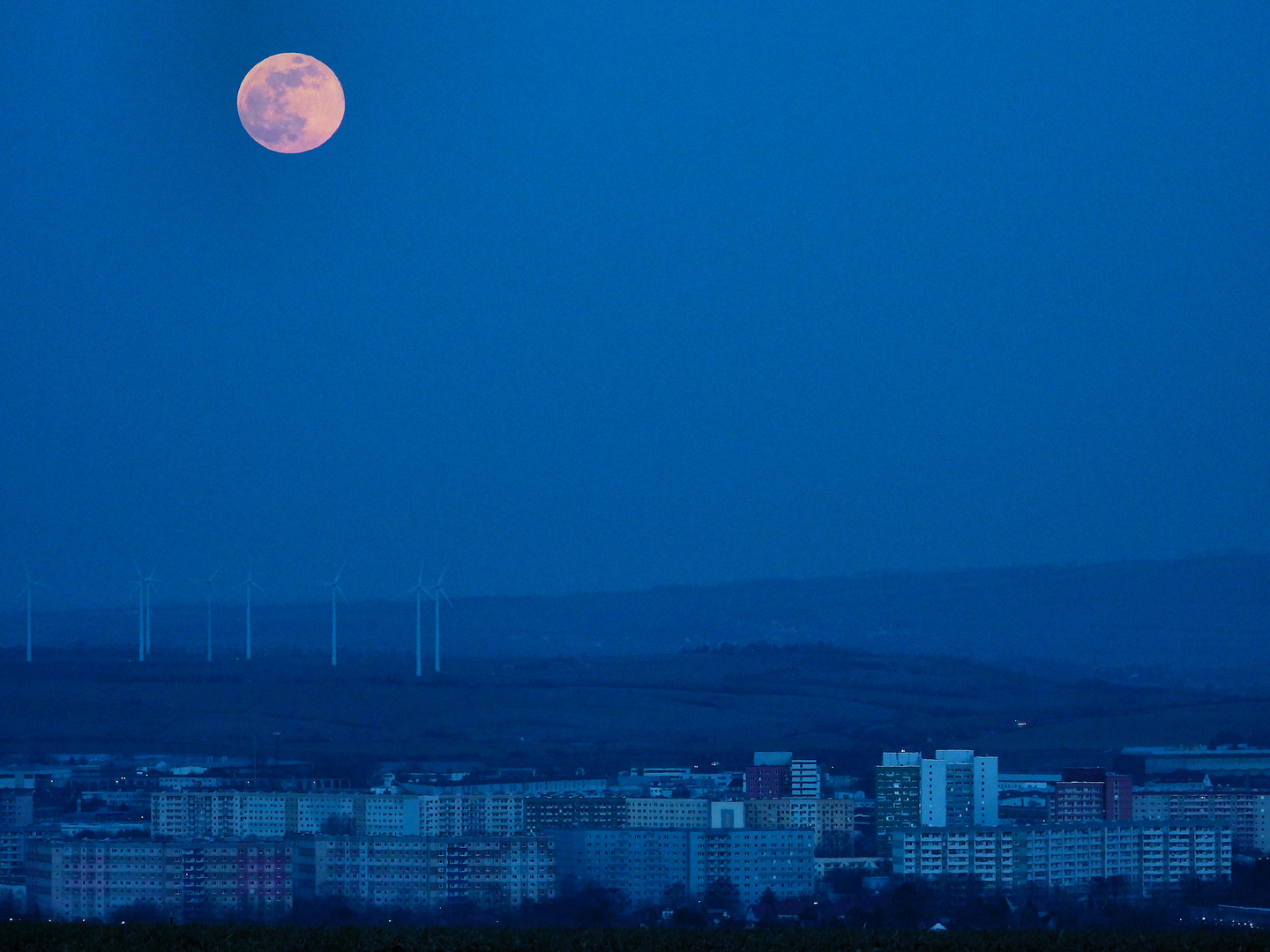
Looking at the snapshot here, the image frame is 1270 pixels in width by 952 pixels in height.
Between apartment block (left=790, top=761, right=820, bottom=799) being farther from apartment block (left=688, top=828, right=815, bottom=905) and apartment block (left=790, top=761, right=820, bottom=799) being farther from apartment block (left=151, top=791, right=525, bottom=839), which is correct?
apartment block (left=688, top=828, right=815, bottom=905)

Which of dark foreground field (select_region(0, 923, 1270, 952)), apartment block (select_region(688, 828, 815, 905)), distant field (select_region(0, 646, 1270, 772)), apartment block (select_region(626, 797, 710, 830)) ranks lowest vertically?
distant field (select_region(0, 646, 1270, 772))

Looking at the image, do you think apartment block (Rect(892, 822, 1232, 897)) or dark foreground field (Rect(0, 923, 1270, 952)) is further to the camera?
apartment block (Rect(892, 822, 1232, 897))

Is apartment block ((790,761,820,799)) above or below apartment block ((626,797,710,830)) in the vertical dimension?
below

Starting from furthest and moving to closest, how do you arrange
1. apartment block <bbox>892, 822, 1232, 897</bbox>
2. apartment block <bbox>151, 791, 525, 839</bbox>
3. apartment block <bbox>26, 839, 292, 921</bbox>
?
apartment block <bbox>151, 791, 525, 839</bbox>, apartment block <bbox>892, 822, 1232, 897</bbox>, apartment block <bbox>26, 839, 292, 921</bbox>

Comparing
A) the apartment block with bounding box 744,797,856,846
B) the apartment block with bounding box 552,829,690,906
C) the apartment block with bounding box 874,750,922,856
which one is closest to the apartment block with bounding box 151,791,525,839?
the apartment block with bounding box 552,829,690,906

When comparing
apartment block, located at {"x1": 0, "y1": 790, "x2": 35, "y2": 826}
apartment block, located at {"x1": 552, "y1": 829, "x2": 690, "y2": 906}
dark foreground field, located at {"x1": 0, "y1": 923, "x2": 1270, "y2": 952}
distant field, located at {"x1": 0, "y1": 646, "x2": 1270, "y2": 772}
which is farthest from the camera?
distant field, located at {"x1": 0, "y1": 646, "x2": 1270, "y2": 772}

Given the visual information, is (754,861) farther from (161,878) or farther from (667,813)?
(161,878)
